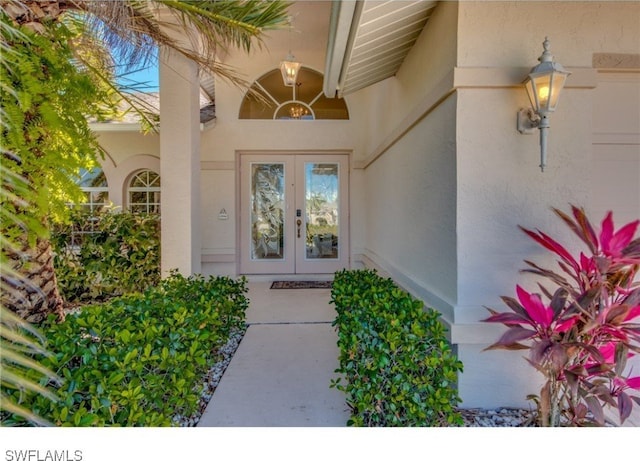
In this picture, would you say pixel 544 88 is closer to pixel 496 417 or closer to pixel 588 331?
pixel 588 331

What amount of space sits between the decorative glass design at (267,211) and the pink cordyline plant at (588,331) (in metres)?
5.13

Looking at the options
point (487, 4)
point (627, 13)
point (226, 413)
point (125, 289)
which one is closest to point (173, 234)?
point (125, 289)

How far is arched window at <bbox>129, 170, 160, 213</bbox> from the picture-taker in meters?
7.10

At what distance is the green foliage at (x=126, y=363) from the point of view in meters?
1.56

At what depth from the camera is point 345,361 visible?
2088 millimetres

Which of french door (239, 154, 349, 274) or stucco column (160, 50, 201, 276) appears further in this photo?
french door (239, 154, 349, 274)

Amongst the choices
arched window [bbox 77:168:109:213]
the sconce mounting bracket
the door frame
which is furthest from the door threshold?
the sconce mounting bracket

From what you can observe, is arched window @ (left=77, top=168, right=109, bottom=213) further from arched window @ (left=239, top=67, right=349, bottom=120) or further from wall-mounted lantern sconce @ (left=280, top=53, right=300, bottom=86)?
wall-mounted lantern sconce @ (left=280, top=53, right=300, bottom=86)

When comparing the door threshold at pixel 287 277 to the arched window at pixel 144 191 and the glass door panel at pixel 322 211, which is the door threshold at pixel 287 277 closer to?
the glass door panel at pixel 322 211

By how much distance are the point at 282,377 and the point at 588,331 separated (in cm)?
225

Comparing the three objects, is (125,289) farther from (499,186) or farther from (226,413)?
(499,186)

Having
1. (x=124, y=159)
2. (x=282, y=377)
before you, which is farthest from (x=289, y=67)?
(x=282, y=377)

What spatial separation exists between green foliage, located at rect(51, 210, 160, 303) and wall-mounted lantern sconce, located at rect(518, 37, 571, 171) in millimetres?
4929

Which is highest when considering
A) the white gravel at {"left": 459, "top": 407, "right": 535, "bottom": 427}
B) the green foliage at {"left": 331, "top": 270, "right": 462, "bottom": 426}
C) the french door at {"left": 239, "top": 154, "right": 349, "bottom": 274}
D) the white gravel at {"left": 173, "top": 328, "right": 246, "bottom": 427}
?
the french door at {"left": 239, "top": 154, "right": 349, "bottom": 274}
